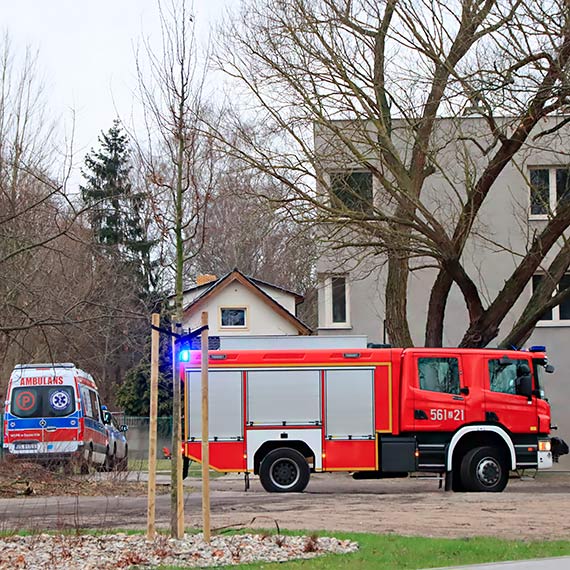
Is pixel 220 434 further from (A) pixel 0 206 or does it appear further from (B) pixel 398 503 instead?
(A) pixel 0 206

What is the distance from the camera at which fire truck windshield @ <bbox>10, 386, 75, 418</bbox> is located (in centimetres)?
2706

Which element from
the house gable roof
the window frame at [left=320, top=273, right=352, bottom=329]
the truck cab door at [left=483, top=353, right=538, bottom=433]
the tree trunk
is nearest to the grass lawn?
the truck cab door at [left=483, top=353, right=538, bottom=433]

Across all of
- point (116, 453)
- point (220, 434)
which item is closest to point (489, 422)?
point (220, 434)

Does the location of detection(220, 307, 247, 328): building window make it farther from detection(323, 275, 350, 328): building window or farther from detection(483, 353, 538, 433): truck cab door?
detection(483, 353, 538, 433): truck cab door

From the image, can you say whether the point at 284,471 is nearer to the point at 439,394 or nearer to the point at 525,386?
the point at 439,394

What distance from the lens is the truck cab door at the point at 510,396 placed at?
19594mm

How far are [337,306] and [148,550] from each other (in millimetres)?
23654

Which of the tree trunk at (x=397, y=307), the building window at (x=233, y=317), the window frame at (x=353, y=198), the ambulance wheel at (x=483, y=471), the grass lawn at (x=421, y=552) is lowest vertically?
the grass lawn at (x=421, y=552)

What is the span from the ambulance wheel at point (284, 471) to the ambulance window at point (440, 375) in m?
2.66

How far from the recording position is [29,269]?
75.8ft

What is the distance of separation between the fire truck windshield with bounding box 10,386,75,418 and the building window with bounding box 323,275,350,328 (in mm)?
9437

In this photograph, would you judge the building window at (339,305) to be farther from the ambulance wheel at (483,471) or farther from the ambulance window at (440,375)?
the ambulance wheel at (483,471)

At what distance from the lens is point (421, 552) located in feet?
35.1

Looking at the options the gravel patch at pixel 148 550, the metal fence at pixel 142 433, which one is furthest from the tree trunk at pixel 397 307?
the metal fence at pixel 142 433
